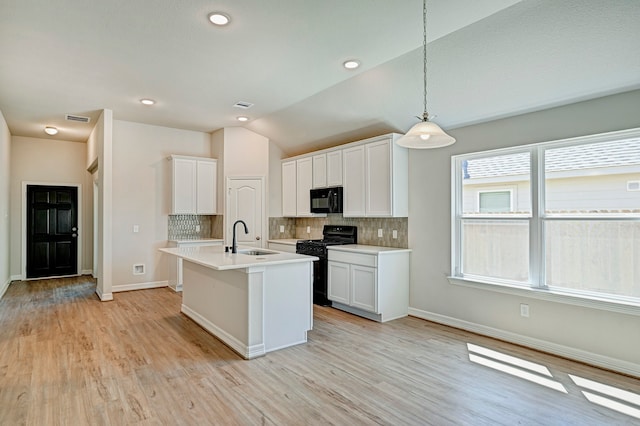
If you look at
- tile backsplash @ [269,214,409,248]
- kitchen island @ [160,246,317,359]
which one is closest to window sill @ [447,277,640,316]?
tile backsplash @ [269,214,409,248]

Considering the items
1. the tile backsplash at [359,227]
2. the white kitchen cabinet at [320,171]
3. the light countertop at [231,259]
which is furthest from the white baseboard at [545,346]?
the white kitchen cabinet at [320,171]

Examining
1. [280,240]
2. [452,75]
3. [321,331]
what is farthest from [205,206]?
[452,75]

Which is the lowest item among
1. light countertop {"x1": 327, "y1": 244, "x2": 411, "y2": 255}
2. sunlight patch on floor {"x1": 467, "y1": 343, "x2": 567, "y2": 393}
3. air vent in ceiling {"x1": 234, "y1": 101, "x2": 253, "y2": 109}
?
sunlight patch on floor {"x1": 467, "y1": 343, "x2": 567, "y2": 393}

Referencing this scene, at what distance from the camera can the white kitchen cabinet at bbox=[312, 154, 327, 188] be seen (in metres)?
5.81

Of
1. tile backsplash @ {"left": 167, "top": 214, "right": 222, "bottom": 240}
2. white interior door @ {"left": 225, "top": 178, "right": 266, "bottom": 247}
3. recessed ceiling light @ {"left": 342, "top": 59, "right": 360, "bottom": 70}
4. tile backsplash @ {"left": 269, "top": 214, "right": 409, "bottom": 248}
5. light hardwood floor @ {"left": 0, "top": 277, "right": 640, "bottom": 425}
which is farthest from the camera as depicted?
tile backsplash @ {"left": 167, "top": 214, "right": 222, "bottom": 240}

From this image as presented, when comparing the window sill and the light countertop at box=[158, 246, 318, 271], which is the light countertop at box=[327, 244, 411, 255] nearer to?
the window sill

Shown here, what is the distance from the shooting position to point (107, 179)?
18.3ft

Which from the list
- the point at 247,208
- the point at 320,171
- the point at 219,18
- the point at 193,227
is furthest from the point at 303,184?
the point at 219,18

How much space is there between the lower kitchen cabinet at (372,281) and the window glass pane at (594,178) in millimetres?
1855

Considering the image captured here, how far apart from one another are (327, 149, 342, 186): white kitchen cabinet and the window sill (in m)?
2.22

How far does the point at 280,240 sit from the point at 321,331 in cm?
264

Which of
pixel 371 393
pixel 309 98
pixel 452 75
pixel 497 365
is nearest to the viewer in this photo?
pixel 371 393

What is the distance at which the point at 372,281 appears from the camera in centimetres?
453

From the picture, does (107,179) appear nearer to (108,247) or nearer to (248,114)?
(108,247)
